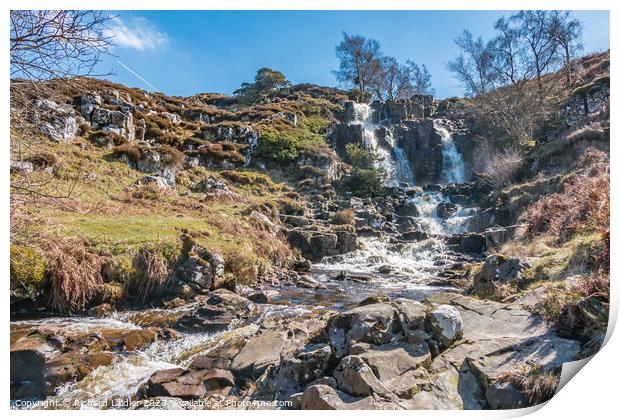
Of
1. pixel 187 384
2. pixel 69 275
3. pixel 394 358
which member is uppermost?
pixel 69 275

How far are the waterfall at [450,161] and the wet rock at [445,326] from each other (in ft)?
85.7

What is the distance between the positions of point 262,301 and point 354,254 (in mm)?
Result: 8161

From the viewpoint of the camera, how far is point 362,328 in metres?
3.56

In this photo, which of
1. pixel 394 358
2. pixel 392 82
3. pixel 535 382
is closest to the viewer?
pixel 535 382

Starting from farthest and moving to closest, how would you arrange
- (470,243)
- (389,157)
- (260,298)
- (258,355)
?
(389,157), (470,243), (260,298), (258,355)

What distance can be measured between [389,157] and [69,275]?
89.7ft

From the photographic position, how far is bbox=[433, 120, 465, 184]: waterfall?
91.7 feet

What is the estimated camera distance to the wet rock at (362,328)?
352cm

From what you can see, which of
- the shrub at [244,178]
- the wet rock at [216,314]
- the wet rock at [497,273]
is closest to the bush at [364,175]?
the shrub at [244,178]

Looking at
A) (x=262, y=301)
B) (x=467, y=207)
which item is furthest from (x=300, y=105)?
(x=262, y=301)

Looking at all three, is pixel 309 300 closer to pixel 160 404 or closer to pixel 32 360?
pixel 160 404

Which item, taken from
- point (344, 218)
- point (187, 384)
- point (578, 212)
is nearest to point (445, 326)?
point (187, 384)

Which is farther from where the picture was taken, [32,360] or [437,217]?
[437,217]

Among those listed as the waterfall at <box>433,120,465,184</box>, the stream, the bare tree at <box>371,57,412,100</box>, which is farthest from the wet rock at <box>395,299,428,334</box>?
the bare tree at <box>371,57,412,100</box>
